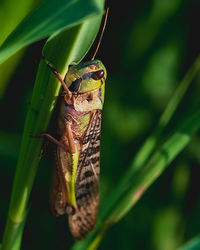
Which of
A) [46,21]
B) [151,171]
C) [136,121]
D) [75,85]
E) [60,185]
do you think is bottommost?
[60,185]

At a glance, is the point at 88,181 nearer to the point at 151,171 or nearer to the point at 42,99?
the point at 151,171

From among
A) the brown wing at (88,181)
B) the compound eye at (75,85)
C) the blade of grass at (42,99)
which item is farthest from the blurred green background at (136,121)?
the blade of grass at (42,99)

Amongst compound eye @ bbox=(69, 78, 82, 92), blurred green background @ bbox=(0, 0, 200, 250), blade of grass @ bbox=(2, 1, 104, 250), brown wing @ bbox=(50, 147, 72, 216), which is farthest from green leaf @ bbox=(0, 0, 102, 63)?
blurred green background @ bbox=(0, 0, 200, 250)

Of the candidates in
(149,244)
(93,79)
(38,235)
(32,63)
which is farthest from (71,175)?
(149,244)

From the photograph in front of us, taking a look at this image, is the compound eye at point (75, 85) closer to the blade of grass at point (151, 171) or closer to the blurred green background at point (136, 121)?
the blade of grass at point (151, 171)

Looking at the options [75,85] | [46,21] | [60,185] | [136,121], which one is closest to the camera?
[46,21]

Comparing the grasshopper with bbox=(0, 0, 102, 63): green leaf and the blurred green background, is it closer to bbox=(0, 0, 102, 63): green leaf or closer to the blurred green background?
the blurred green background

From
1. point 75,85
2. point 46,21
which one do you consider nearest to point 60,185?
point 75,85
